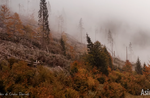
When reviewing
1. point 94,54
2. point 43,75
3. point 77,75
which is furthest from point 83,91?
point 94,54

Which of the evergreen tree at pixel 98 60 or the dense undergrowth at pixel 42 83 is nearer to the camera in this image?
the dense undergrowth at pixel 42 83

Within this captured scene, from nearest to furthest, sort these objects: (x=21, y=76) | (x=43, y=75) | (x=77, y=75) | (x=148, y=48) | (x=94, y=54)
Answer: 1. (x=21, y=76)
2. (x=43, y=75)
3. (x=77, y=75)
4. (x=94, y=54)
5. (x=148, y=48)

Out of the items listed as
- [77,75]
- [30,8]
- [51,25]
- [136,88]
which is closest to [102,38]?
[51,25]

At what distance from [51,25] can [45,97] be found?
8436cm

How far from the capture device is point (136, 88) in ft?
51.1

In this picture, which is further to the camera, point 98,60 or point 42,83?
point 98,60

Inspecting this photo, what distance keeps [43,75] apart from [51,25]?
8151cm

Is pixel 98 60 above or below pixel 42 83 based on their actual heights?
above

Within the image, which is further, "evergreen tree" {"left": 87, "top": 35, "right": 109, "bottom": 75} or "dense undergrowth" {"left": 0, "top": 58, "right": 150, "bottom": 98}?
"evergreen tree" {"left": 87, "top": 35, "right": 109, "bottom": 75}

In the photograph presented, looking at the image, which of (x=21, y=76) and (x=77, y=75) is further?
(x=77, y=75)

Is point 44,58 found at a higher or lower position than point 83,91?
higher

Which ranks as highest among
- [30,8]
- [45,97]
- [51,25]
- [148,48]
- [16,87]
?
[30,8]

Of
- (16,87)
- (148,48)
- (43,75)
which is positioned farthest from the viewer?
(148,48)

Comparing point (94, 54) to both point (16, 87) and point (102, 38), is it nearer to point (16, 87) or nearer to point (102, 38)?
point (16, 87)
